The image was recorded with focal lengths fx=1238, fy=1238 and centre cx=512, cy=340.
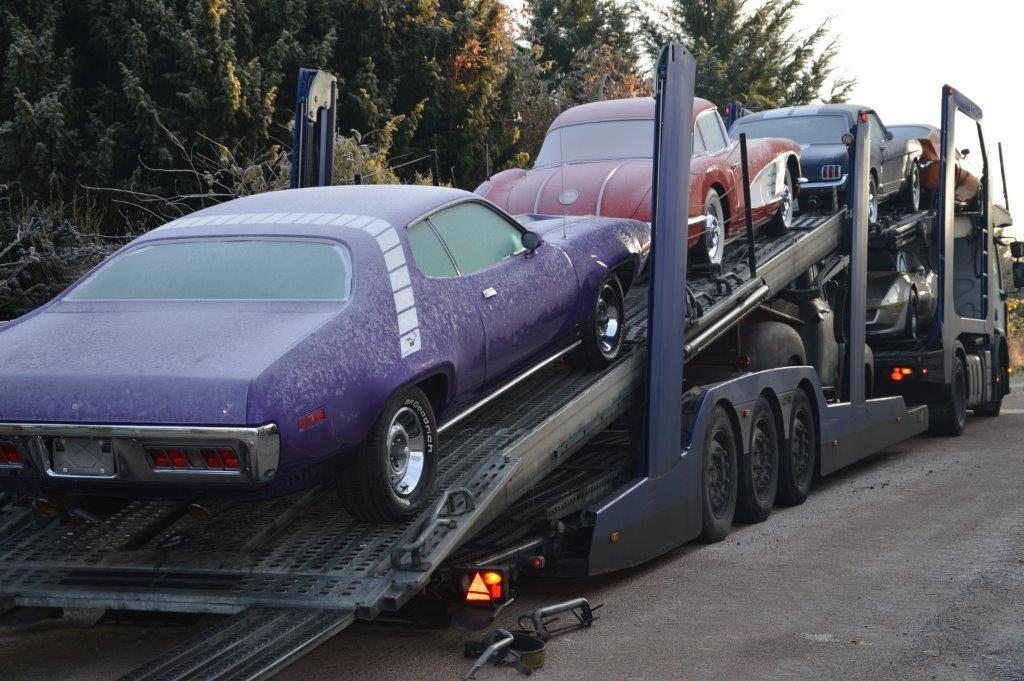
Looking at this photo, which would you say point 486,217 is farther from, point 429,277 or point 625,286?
point 625,286

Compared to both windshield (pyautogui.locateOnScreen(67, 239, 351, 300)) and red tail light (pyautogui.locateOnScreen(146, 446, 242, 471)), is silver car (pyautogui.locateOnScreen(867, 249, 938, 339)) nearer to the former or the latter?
windshield (pyautogui.locateOnScreen(67, 239, 351, 300))

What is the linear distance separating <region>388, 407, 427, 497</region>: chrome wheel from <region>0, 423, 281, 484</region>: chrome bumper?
80 cm

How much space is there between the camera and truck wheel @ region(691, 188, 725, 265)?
9.44 metres

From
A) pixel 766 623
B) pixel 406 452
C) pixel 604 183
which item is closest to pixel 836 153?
pixel 604 183

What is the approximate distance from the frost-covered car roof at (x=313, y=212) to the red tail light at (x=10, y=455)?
57.7 inches

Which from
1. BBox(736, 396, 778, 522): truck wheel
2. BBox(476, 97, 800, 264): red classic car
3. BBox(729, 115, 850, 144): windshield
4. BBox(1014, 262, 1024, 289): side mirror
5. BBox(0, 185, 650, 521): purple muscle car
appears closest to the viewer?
BBox(0, 185, 650, 521): purple muscle car

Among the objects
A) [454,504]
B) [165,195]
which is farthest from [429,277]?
[165,195]

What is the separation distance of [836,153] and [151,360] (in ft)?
30.0

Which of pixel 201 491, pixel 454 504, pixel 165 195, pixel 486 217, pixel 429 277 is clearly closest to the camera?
pixel 201 491

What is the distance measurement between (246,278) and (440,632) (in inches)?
78.7

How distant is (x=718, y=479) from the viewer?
840 centimetres

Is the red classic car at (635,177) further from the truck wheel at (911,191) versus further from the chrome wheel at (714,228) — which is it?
the truck wheel at (911,191)

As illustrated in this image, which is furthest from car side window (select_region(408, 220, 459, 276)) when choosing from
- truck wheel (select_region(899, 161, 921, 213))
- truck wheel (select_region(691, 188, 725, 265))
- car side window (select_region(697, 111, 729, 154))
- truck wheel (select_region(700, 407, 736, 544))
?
truck wheel (select_region(899, 161, 921, 213))

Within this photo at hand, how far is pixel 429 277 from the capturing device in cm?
602
